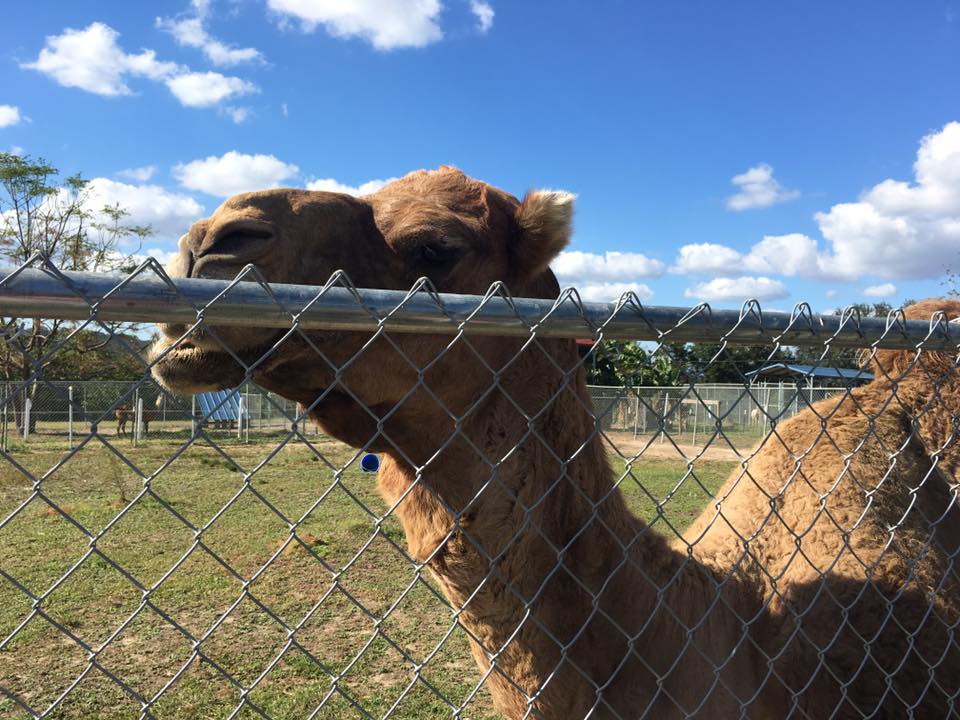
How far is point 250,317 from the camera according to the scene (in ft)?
4.69

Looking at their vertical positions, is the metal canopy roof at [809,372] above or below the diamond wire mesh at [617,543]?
above

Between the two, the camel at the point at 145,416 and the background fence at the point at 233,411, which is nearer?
the background fence at the point at 233,411

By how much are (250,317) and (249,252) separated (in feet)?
2.03

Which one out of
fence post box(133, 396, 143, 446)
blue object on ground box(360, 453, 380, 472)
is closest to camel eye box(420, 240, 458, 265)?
blue object on ground box(360, 453, 380, 472)

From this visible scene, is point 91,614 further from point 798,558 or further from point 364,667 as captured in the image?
point 798,558

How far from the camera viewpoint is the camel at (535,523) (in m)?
2.20

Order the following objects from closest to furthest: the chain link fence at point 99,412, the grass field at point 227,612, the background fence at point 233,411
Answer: the grass field at point 227,612
the background fence at point 233,411
the chain link fence at point 99,412

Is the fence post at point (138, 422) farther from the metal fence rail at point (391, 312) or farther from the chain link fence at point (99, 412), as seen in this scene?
the metal fence rail at point (391, 312)

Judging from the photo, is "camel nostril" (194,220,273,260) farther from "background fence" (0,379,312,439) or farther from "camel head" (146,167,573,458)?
"background fence" (0,379,312,439)

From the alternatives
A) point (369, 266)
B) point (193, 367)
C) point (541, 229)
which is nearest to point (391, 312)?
point (193, 367)

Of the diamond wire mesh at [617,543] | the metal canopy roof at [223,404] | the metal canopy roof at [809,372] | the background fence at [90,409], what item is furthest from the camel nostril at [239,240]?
the background fence at [90,409]

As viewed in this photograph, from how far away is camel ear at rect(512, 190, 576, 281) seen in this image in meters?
2.68

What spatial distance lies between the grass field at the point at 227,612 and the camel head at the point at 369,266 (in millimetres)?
245

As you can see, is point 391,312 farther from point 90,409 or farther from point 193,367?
point 90,409
